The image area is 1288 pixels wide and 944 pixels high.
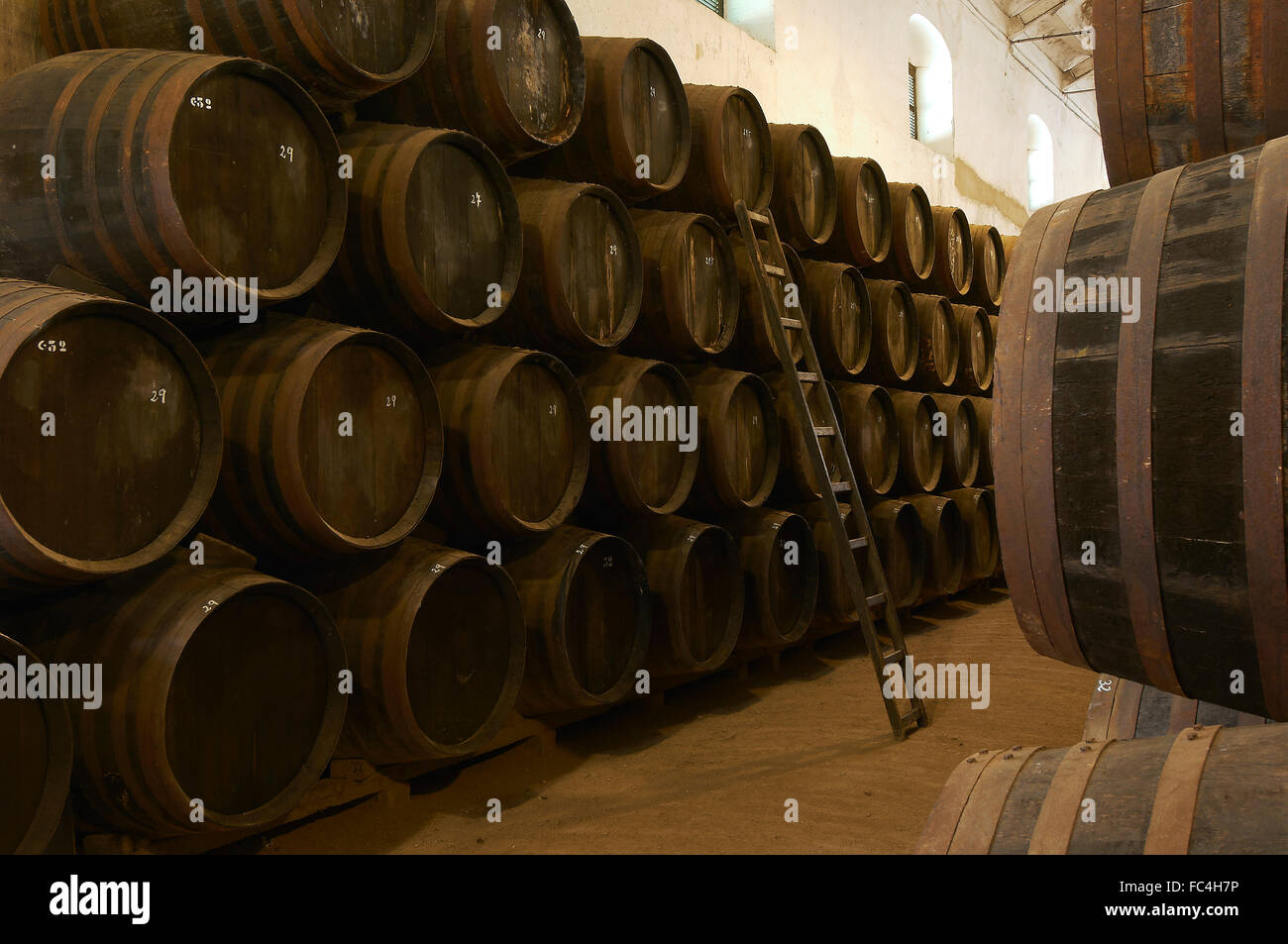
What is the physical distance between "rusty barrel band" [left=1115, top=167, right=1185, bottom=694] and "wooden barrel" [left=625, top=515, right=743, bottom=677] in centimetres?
254

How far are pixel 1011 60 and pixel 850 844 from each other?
13832 millimetres

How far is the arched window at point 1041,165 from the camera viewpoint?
625 inches

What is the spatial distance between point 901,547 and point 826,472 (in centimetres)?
180

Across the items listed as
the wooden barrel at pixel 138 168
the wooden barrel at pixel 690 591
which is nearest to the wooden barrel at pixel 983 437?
the wooden barrel at pixel 690 591

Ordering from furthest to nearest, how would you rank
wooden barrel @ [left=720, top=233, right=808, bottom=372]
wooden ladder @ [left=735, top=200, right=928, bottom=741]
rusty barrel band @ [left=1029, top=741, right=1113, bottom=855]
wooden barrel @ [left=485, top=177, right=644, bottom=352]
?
wooden barrel @ [left=720, top=233, right=808, bottom=372], wooden ladder @ [left=735, top=200, right=928, bottom=741], wooden barrel @ [left=485, top=177, right=644, bottom=352], rusty barrel band @ [left=1029, top=741, right=1113, bottom=855]

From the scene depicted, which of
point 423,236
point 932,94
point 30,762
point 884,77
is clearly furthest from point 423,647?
point 932,94

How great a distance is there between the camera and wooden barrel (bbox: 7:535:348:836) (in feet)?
8.30

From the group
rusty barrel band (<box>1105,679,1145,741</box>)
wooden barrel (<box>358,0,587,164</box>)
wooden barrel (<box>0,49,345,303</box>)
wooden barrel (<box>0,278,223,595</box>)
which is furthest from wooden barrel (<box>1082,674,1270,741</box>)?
wooden barrel (<box>358,0,587,164</box>)

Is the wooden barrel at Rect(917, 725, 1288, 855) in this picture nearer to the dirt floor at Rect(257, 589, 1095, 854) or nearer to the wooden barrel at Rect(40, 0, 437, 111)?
the dirt floor at Rect(257, 589, 1095, 854)

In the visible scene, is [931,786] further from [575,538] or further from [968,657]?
[968,657]

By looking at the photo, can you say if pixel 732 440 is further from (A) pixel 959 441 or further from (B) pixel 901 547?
(A) pixel 959 441

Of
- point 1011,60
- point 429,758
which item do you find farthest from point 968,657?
point 1011,60

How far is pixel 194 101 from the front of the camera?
9.23ft

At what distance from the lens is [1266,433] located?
1904 mm
